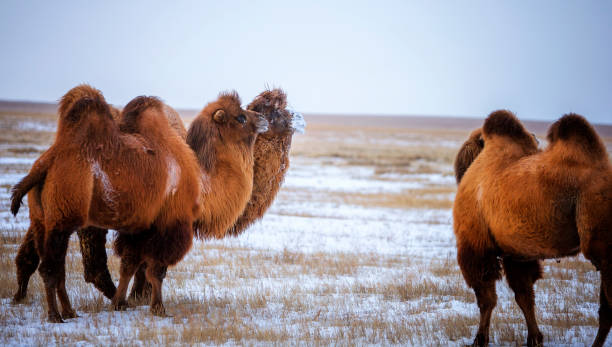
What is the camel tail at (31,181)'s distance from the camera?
5395mm

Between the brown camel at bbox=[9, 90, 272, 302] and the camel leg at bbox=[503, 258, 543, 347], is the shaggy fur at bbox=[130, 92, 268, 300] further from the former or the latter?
the camel leg at bbox=[503, 258, 543, 347]

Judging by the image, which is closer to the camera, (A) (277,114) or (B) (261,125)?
(B) (261,125)

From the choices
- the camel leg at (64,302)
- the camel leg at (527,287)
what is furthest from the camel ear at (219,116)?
the camel leg at (527,287)

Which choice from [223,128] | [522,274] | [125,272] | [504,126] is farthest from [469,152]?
[125,272]

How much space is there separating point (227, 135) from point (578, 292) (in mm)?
5513

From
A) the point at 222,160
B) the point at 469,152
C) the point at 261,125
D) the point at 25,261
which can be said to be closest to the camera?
the point at 25,261

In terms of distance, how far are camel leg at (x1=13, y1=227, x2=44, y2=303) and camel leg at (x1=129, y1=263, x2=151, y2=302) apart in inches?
47.9

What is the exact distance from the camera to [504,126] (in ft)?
19.5

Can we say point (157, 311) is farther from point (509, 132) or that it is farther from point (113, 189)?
point (509, 132)

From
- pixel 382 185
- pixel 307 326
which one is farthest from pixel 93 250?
pixel 382 185

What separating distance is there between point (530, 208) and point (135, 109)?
4.42 metres

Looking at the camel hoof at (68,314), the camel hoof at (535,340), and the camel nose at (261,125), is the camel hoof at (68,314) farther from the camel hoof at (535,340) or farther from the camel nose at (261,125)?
the camel hoof at (535,340)

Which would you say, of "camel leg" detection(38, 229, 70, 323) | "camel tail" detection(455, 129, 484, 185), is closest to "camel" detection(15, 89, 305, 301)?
"camel leg" detection(38, 229, 70, 323)

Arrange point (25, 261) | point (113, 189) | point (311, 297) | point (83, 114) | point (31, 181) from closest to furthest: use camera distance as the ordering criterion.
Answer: point (31, 181) < point (113, 189) < point (83, 114) < point (25, 261) < point (311, 297)
